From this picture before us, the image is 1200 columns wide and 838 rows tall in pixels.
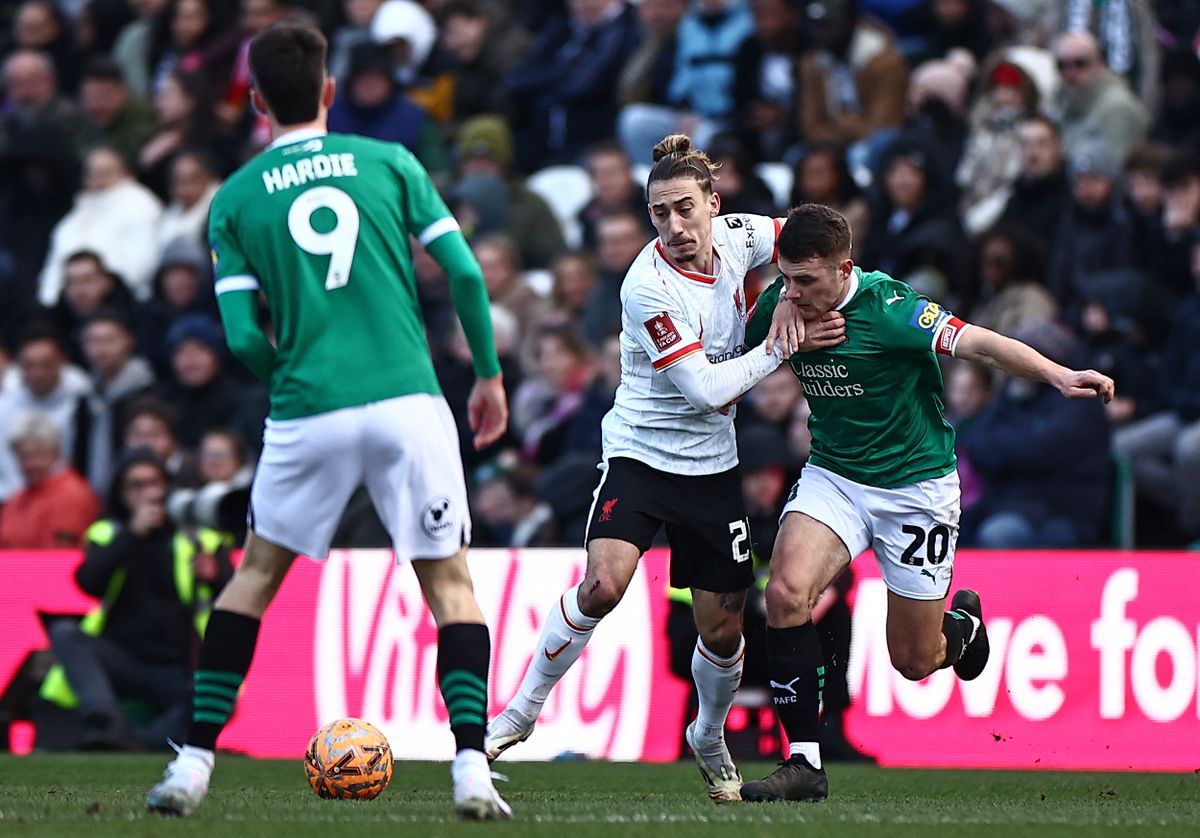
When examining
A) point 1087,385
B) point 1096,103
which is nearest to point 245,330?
point 1087,385

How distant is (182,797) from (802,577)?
2522 mm

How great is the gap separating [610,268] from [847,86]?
2677 mm

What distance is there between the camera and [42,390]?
48.4 feet

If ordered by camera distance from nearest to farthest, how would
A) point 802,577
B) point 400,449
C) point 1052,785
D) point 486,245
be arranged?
point 400,449
point 802,577
point 1052,785
point 486,245

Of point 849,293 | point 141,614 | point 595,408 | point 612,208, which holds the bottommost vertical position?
point 141,614

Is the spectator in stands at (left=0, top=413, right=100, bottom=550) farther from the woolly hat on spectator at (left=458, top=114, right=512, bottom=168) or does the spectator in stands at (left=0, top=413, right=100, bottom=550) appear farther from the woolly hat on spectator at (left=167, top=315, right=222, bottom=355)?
the woolly hat on spectator at (left=458, top=114, right=512, bottom=168)

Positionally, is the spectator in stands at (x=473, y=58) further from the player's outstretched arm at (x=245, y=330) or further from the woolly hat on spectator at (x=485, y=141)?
the player's outstretched arm at (x=245, y=330)

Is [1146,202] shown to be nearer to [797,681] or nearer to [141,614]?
[797,681]

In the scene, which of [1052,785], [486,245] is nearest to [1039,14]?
[486,245]

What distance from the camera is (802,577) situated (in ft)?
25.5

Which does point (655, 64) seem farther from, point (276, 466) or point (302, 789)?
point (276, 466)

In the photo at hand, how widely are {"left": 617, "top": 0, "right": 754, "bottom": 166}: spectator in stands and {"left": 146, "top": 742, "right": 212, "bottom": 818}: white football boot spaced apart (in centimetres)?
966

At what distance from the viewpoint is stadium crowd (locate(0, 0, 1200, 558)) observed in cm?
1241

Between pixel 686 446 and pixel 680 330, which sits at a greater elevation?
pixel 680 330
